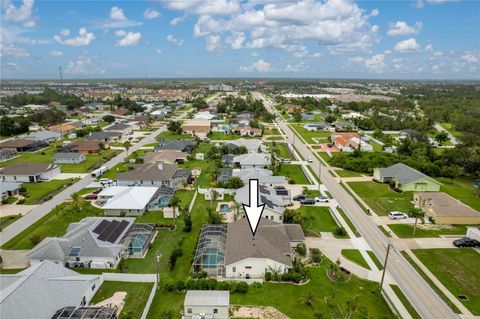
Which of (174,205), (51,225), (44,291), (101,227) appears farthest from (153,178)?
(44,291)

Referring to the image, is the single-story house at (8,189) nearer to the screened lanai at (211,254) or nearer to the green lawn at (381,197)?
the screened lanai at (211,254)

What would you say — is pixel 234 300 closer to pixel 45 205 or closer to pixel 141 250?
pixel 141 250

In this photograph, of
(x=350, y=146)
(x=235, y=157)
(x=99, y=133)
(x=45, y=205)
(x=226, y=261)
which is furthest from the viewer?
(x=99, y=133)

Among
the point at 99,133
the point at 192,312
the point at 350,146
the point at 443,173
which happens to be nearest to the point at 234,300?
the point at 192,312

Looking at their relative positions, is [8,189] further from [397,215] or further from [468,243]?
[468,243]

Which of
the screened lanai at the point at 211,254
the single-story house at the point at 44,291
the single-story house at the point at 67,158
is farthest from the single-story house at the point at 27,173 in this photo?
the screened lanai at the point at 211,254

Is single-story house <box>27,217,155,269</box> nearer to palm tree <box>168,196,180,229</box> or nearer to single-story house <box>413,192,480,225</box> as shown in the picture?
palm tree <box>168,196,180,229</box>
